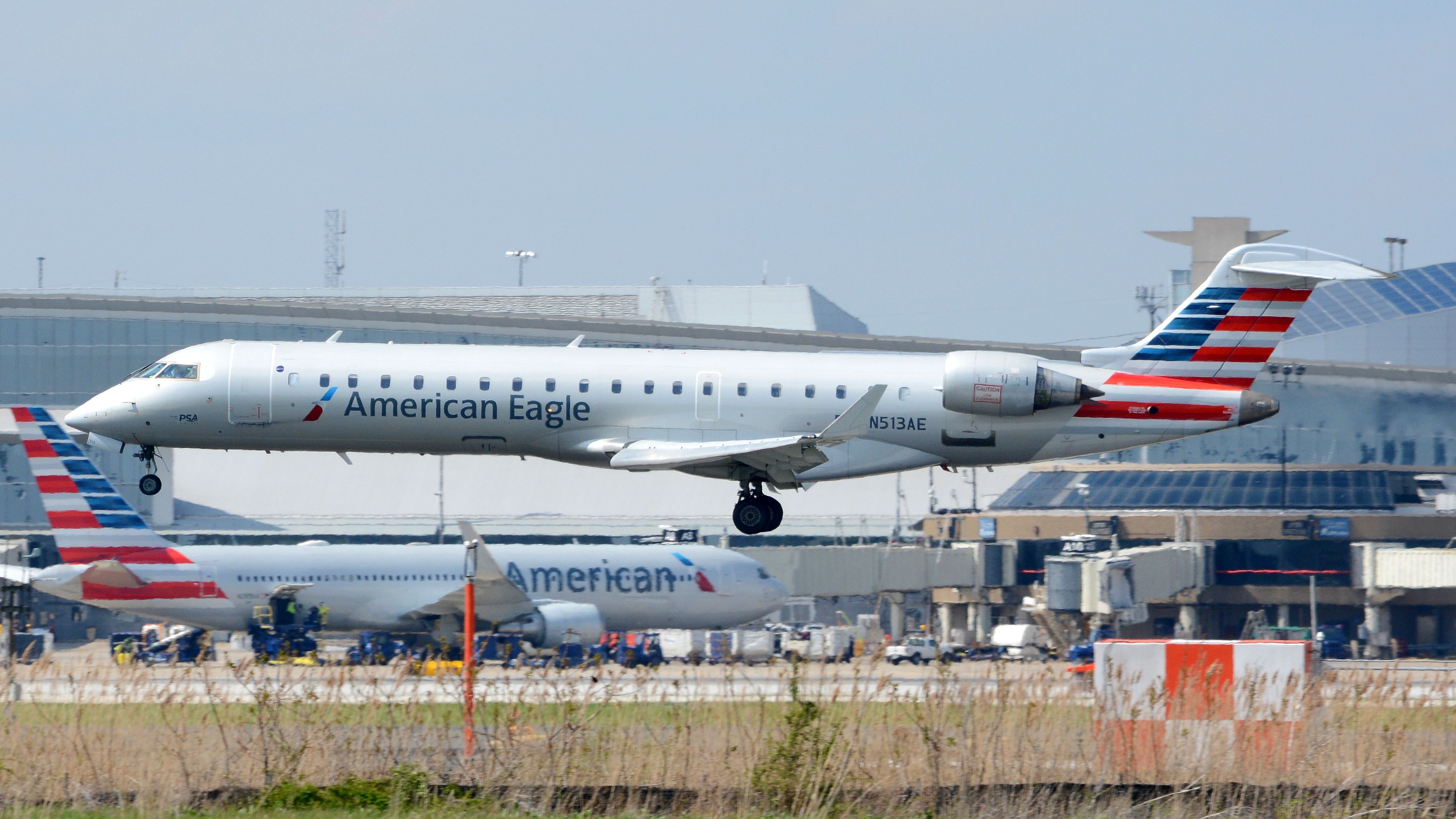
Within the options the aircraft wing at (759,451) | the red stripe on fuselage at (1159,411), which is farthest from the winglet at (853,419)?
the red stripe on fuselage at (1159,411)

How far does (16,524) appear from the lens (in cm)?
8169

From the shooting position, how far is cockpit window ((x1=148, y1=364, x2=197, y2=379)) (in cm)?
3097

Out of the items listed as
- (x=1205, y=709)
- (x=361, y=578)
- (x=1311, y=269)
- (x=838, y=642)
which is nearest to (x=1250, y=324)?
(x=1311, y=269)

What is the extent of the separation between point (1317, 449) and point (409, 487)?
55391 mm

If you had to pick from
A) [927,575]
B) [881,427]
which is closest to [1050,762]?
[881,427]

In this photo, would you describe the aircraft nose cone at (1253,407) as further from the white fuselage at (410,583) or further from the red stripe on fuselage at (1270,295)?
the white fuselage at (410,583)

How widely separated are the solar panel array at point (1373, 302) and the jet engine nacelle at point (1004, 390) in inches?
3497

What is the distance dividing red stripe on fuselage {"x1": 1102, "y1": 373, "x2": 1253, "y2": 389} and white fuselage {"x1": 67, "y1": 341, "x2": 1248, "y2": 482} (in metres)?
0.14

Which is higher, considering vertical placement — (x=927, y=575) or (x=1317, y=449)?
(x=1317, y=449)

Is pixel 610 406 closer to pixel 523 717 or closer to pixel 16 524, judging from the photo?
pixel 523 717

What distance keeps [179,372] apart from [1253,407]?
22.1 meters

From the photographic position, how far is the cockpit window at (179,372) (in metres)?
31.0

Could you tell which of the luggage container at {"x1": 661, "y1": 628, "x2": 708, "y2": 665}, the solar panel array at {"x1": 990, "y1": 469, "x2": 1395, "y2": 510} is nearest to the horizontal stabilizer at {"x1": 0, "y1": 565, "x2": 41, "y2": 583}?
the luggage container at {"x1": 661, "y1": 628, "x2": 708, "y2": 665}

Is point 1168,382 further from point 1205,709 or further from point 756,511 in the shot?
point 1205,709
